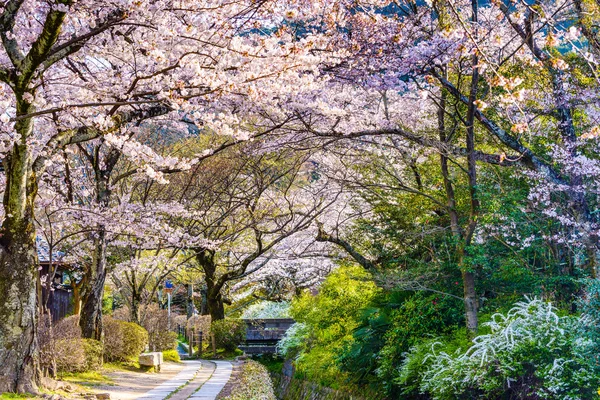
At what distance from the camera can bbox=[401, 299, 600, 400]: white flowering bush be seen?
6059mm

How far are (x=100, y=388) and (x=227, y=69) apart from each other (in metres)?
6.88

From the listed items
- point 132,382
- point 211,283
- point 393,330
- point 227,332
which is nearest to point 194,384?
point 132,382

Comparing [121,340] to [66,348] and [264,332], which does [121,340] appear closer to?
[66,348]

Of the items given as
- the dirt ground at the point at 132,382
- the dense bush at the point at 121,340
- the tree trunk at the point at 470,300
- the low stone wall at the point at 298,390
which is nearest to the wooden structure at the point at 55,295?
the dense bush at the point at 121,340

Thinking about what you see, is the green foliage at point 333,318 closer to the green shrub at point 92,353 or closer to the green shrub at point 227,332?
the green shrub at point 92,353

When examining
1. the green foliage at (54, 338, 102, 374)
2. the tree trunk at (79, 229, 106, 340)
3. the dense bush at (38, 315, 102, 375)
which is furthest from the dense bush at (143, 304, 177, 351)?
the green foliage at (54, 338, 102, 374)

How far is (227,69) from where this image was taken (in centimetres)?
950

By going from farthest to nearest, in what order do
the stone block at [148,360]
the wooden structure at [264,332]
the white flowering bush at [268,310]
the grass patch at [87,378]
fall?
the white flowering bush at [268,310]
the wooden structure at [264,332]
the stone block at [148,360]
the grass patch at [87,378]

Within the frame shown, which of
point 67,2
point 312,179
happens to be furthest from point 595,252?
point 312,179

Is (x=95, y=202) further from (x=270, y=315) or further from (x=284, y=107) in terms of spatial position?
(x=270, y=315)

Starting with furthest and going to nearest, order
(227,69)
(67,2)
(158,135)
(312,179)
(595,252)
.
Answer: (312,179), (158,135), (227,69), (595,252), (67,2)

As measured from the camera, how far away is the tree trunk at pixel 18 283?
8.80 m

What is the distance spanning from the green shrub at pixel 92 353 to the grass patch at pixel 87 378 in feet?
0.50

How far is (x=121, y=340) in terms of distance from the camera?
55.9 feet
